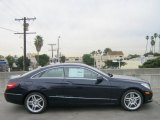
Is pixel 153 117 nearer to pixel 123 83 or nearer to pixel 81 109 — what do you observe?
pixel 123 83

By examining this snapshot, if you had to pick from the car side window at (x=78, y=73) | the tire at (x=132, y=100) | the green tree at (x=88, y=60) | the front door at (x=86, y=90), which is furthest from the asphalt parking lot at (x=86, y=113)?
the green tree at (x=88, y=60)

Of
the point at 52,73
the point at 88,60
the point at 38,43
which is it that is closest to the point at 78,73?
the point at 52,73

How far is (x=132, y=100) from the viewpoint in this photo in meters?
7.29

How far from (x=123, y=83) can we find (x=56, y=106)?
218 cm

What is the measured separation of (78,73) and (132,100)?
1704 mm

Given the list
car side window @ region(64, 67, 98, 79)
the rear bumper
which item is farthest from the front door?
the rear bumper

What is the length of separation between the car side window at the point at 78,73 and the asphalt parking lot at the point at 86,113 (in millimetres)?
981

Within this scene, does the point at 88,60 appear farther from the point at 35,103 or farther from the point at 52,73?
the point at 35,103

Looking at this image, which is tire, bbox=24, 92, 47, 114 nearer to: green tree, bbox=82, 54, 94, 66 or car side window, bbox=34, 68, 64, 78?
car side window, bbox=34, 68, 64, 78

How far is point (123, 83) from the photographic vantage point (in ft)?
24.1

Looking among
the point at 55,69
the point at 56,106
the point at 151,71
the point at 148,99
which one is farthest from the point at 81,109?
the point at 151,71

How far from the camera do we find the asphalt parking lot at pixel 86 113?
21.8ft

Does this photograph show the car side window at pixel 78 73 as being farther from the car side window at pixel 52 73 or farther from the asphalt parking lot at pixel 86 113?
the asphalt parking lot at pixel 86 113

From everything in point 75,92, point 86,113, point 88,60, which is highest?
point 88,60
